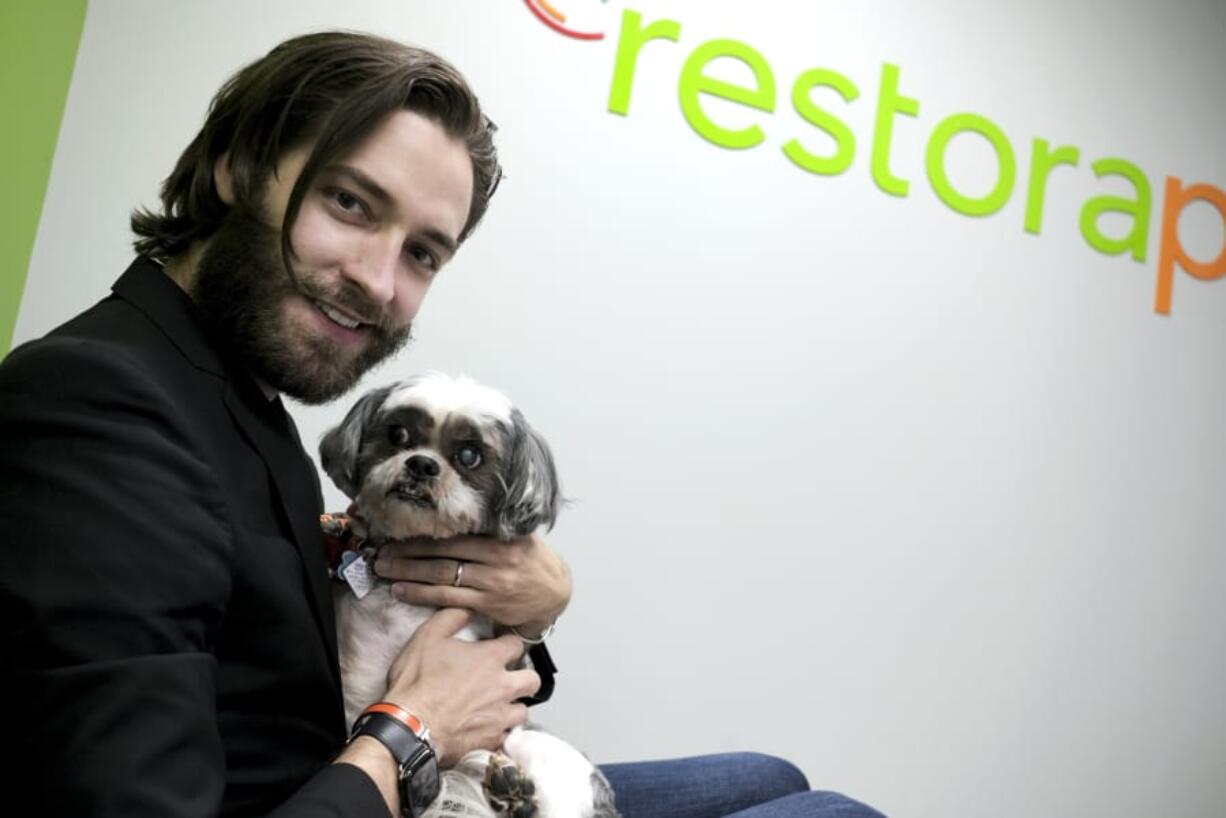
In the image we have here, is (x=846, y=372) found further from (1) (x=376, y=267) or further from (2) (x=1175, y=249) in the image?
(1) (x=376, y=267)

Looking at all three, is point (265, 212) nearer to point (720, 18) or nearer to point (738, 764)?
point (738, 764)

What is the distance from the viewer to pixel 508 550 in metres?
1.64

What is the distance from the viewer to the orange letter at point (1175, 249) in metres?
3.43

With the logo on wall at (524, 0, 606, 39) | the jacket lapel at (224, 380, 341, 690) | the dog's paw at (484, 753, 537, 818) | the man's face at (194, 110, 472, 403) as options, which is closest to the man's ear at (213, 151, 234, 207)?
the man's face at (194, 110, 472, 403)

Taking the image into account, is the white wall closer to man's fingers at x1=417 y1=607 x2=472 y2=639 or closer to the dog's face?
the dog's face

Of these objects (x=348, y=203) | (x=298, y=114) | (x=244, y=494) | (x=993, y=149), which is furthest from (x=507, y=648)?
(x=993, y=149)

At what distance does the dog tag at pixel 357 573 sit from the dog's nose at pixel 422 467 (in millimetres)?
166

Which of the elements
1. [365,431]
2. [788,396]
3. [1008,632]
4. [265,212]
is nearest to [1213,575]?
[1008,632]

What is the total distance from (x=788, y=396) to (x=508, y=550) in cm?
146

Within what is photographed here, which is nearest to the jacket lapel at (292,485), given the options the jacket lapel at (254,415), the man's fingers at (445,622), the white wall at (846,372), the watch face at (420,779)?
the jacket lapel at (254,415)

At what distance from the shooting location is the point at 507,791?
144 cm

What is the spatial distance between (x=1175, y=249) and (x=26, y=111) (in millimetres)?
3266

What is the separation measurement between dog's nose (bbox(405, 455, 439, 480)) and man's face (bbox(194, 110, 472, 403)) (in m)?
0.19

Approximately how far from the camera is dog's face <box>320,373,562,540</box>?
1.53m
